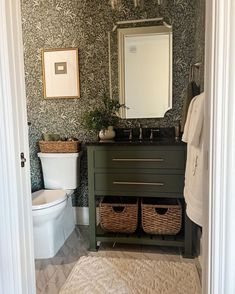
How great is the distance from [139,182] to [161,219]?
1.22 ft

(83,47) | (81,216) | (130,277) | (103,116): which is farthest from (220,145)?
(81,216)

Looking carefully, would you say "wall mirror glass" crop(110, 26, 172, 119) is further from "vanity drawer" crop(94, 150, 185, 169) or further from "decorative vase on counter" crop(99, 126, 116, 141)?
"vanity drawer" crop(94, 150, 185, 169)

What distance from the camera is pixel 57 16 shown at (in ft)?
9.18

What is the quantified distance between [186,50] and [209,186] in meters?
1.93

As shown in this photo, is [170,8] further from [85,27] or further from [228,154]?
[228,154]

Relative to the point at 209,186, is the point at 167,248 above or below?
below

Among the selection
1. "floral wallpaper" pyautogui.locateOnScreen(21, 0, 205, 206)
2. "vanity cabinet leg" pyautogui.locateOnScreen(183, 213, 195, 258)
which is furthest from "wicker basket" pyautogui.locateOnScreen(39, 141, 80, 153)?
"vanity cabinet leg" pyautogui.locateOnScreen(183, 213, 195, 258)

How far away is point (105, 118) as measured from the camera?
2.69 metres

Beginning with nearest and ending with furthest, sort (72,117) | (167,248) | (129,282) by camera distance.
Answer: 1. (129,282)
2. (167,248)
3. (72,117)

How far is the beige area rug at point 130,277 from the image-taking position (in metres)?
1.88

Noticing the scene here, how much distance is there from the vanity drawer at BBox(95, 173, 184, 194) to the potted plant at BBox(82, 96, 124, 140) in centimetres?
45

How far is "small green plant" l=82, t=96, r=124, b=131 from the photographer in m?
2.61

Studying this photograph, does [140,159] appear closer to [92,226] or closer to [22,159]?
[92,226]

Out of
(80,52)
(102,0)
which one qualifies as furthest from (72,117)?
(102,0)
